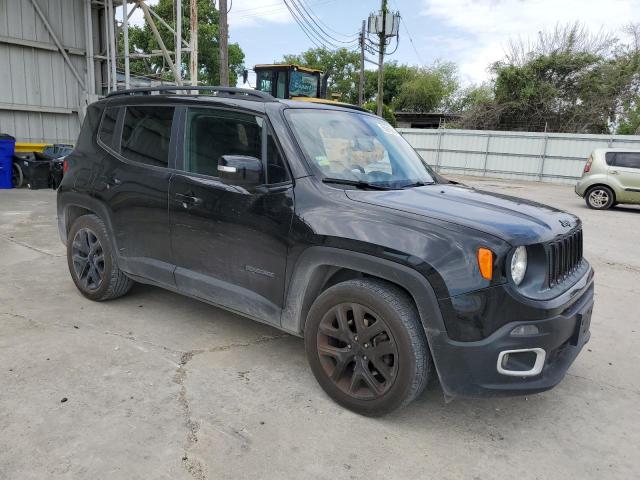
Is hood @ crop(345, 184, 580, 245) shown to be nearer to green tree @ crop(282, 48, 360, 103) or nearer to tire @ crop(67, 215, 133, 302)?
tire @ crop(67, 215, 133, 302)

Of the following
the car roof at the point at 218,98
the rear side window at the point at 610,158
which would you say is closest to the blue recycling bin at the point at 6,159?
the car roof at the point at 218,98

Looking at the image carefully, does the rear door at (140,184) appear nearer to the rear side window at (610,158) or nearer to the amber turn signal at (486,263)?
the amber turn signal at (486,263)

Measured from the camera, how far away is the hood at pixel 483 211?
2666 mm

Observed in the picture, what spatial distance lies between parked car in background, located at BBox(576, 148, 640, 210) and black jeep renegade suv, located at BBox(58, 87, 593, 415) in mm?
10846

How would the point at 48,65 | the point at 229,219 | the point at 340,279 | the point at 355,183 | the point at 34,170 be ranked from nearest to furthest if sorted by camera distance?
1. the point at 340,279
2. the point at 355,183
3. the point at 229,219
4. the point at 34,170
5. the point at 48,65

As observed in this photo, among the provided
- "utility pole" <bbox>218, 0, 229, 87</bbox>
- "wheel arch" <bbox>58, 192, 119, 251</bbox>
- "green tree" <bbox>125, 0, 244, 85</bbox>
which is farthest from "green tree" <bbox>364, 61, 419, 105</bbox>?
"wheel arch" <bbox>58, 192, 119, 251</bbox>

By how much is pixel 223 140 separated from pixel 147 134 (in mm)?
857

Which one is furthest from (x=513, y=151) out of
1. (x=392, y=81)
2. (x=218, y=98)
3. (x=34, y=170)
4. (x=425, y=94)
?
(x=392, y=81)

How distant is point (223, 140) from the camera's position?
11.8 feet

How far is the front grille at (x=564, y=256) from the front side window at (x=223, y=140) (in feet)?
5.26

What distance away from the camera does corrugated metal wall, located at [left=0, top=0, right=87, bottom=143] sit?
13289 millimetres

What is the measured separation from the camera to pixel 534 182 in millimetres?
21062

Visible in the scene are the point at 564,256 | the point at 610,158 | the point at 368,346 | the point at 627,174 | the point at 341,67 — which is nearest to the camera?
the point at 368,346

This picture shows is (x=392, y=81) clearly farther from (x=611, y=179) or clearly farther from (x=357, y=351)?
(x=357, y=351)
